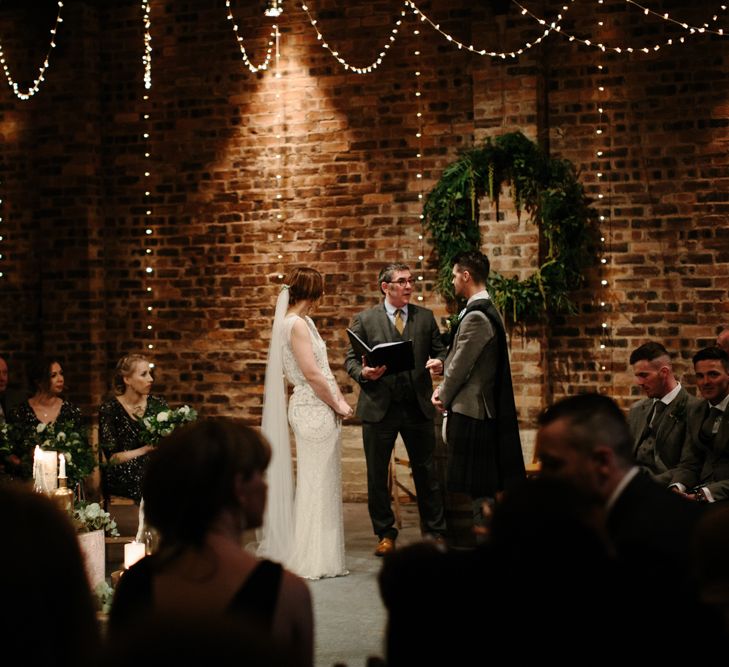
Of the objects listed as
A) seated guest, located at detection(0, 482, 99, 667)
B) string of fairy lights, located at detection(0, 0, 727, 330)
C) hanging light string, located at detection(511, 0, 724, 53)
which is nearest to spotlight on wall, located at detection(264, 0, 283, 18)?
string of fairy lights, located at detection(0, 0, 727, 330)

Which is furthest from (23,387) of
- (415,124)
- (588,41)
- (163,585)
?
(163,585)

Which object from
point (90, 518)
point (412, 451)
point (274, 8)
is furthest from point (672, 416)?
point (274, 8)

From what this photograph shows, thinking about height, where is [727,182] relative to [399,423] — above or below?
above

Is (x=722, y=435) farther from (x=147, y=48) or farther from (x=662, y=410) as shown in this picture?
(x=147, y=48)

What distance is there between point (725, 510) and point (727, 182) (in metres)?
5.76

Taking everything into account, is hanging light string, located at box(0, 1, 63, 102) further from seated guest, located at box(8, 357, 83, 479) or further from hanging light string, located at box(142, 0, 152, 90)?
seated guest, located at box(8, 357, 83, 479)

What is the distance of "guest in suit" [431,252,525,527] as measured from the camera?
18.9 ft

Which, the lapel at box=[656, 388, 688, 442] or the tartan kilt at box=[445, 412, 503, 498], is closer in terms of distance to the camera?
the lapel at box=[656, 388, 688, 442]

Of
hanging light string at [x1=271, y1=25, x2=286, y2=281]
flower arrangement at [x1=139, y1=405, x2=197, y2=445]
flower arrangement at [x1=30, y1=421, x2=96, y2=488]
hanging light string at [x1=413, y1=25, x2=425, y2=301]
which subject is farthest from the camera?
hanging light string at [x1=271, y1=25, x2=286, y2=281]

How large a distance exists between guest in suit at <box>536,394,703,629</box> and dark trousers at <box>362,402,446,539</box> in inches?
150

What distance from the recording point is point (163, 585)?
2.00 meters

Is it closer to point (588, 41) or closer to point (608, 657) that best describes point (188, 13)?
point (588, 41)

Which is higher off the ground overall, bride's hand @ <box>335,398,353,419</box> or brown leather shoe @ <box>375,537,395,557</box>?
bride's hand @ <box>335,398,353,419</box>

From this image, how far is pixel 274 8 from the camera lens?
7609 mm
